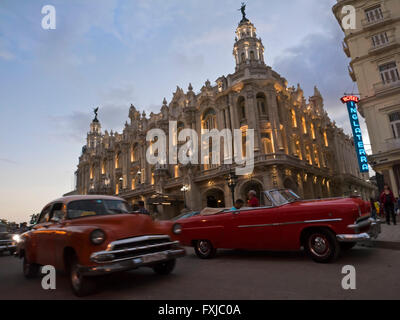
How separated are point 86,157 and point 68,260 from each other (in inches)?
2178

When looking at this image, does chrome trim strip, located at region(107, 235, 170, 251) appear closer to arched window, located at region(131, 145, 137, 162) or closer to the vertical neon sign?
the vertical neon sign

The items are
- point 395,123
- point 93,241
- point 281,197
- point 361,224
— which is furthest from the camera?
point 395,123

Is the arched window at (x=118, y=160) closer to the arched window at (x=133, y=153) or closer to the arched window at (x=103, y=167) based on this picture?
the arched window at (x=133, y=153)

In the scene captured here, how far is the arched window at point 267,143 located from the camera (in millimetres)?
26413

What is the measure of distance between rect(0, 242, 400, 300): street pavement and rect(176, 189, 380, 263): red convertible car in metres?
0.38

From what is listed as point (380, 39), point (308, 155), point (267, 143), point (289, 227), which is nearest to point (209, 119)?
point (267, 143)

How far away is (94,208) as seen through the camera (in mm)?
5410

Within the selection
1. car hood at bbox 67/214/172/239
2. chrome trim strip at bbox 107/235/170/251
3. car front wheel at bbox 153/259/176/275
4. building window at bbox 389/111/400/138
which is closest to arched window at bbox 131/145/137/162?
building window at bbox 389/111/400/138

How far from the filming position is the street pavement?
371 centimetres

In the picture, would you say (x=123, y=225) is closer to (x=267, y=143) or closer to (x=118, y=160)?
(x=267, y=143)

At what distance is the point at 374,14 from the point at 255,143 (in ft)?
47.1

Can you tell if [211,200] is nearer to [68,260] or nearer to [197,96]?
[197,96]

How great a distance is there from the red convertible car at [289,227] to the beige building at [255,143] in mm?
17855

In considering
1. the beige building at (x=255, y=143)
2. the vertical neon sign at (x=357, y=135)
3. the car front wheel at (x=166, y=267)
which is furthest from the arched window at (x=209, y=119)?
the car front wheel at (x=166, y=267)
